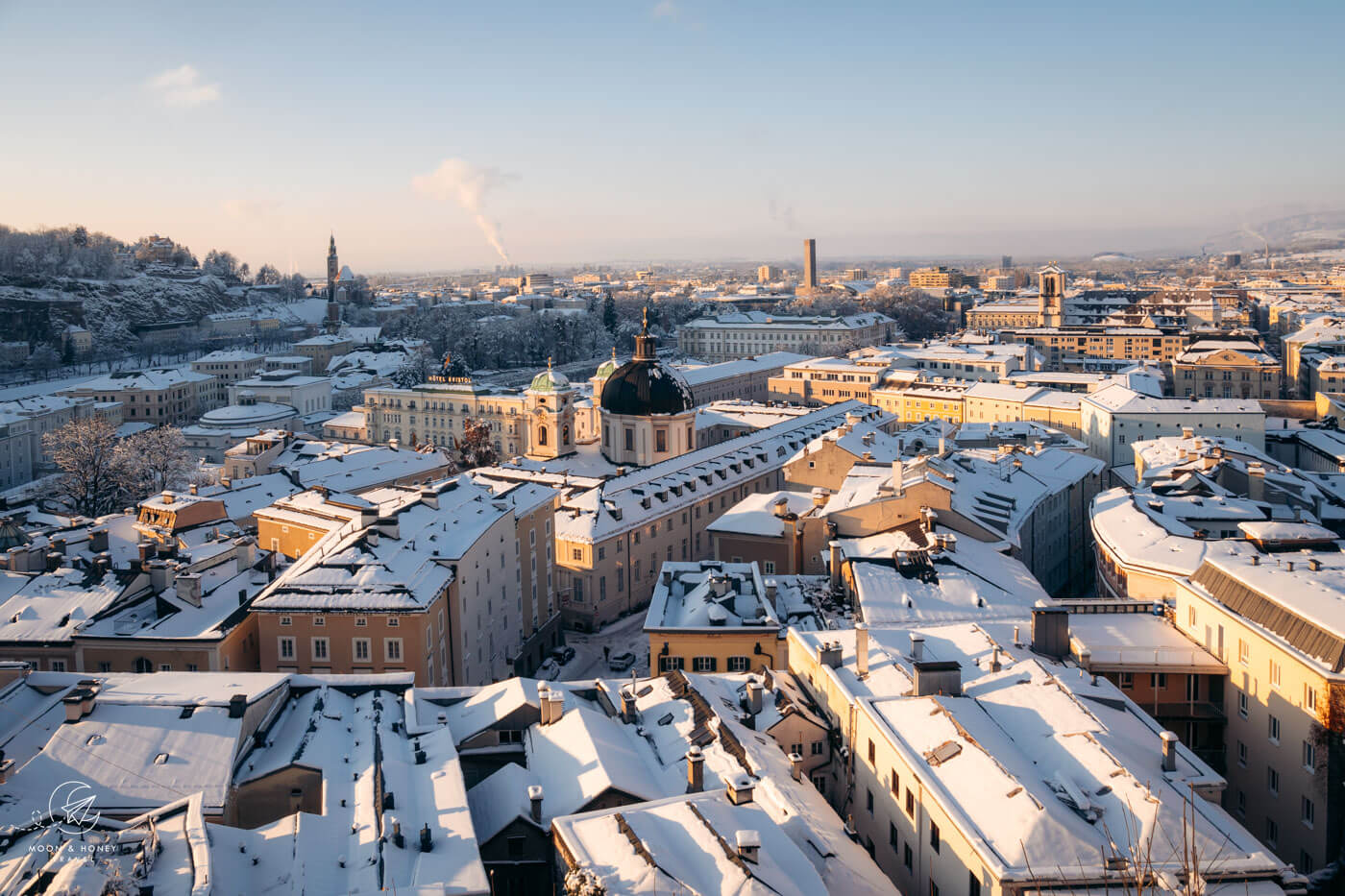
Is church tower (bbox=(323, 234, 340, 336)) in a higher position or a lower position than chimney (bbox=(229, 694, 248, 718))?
higher

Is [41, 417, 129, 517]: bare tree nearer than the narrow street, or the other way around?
the narrow street

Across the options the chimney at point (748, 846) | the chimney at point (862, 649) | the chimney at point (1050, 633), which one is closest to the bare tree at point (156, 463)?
the chimney at point (862, 649)

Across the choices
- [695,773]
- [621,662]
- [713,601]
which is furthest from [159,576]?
[695,773]

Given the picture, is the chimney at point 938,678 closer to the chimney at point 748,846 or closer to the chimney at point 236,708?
the chimney at point 748,846

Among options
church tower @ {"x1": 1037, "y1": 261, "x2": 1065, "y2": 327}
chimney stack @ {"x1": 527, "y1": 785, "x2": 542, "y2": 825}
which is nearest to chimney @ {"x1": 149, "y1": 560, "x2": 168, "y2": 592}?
chimney stack @ {"x1": 527, "y1": 785, "x2": 542, "y2": 825}

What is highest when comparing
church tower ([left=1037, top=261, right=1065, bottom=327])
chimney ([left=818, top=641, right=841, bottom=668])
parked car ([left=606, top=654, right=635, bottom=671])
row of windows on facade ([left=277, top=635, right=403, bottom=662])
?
church tower ([left=1037, top=261, right=1065, bottom=327])

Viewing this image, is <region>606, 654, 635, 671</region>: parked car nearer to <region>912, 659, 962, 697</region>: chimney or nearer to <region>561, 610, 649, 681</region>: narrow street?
<region>561, 610, 649, 681</region>: narrow street

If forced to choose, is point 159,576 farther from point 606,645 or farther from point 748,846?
point 748,846
